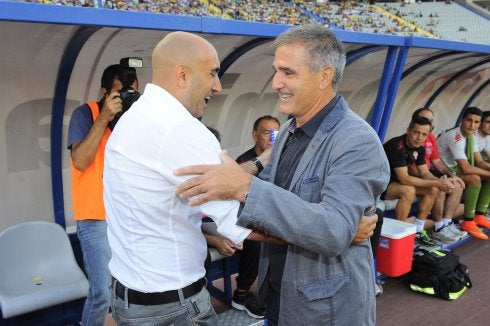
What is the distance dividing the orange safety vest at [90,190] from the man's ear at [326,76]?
1.70m

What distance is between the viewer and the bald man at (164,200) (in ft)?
4.64

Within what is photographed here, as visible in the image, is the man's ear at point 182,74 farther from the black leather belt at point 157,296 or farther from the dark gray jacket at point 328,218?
the black leather belt at point 157,296

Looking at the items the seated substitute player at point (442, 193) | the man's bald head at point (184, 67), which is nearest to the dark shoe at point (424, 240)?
the seated substitute player at point (442, 193)

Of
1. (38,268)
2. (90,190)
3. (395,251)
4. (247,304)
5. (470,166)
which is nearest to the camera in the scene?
(90,190)

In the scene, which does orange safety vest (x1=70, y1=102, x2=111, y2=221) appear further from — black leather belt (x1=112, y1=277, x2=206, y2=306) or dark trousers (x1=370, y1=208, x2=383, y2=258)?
dark trousers (x1=370, y1=208, x2=383, y2=258)

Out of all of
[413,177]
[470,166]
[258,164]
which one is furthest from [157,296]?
[470,166]

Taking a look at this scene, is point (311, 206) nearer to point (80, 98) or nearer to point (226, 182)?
point (226, 182)

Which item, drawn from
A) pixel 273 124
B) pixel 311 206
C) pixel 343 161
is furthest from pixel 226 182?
pixel 273 124

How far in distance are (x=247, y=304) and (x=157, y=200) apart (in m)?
2.61

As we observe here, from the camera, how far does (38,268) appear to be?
3463mm

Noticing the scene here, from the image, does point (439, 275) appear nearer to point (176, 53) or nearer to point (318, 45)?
point (318, 45)

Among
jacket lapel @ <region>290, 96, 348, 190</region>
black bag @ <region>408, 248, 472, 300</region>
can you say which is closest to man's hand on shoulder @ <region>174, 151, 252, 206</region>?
jacket lapel @ <region>290, 96, 348, 190</region>

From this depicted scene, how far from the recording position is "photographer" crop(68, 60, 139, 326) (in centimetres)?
280

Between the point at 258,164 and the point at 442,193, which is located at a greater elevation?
the point at 258,164
